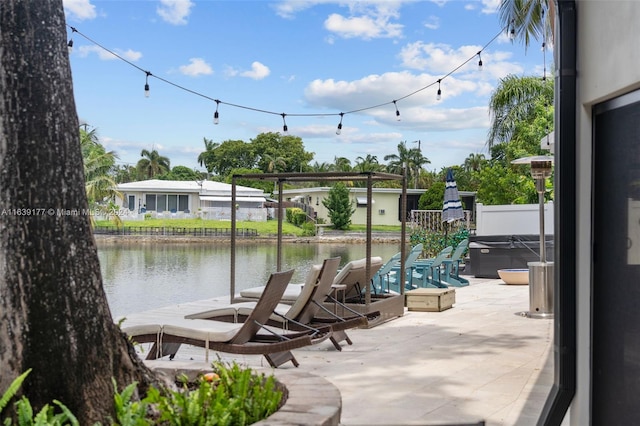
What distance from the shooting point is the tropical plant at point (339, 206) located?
47.4 meters

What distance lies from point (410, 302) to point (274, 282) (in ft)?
15.1

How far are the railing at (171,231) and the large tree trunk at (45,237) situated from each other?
42.2 meters

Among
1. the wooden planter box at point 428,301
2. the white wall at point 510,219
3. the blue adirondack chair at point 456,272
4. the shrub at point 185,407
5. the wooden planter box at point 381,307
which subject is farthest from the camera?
the white wall at point 510,219

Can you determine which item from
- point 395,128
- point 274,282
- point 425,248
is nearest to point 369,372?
point 274,282

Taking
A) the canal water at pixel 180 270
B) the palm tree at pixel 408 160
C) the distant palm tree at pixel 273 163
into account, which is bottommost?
the canal water at pixel 180 270

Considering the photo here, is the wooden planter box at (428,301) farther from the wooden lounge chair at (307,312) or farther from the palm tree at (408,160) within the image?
the palm tree at (408,160)

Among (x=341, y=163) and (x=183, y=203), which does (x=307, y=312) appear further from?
(x=341, y=163)

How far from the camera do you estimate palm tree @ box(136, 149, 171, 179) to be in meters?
77.0

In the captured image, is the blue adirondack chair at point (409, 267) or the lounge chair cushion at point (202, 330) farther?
the blue adirondack chair at point (409, 267)

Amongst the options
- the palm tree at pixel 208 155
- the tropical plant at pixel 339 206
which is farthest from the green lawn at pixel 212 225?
the palm tree at pixel 208 155

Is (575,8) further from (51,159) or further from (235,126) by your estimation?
(235,126)

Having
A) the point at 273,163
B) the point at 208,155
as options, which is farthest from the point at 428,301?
the point at 208,155

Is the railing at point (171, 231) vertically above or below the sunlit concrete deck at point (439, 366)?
above

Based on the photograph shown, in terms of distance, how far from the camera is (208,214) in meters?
50.0
